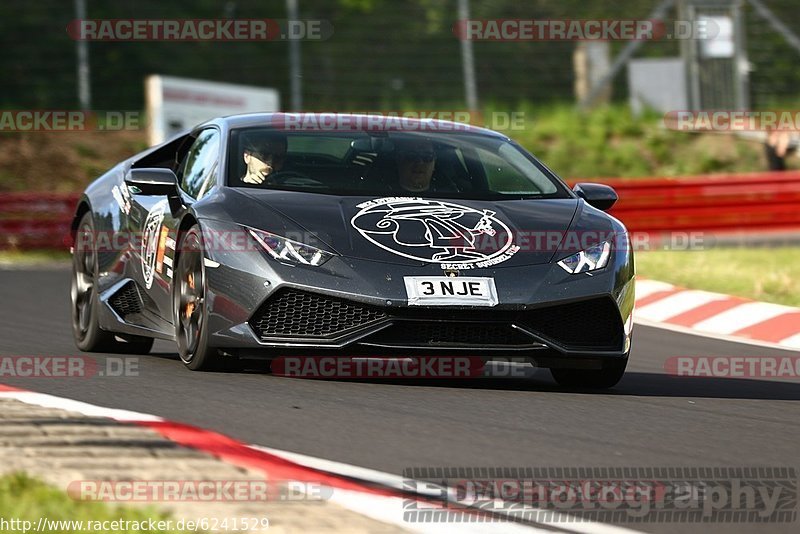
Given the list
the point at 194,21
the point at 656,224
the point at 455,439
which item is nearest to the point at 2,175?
the point at 194,21

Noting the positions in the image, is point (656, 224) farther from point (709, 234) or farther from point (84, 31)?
point (84, 31)

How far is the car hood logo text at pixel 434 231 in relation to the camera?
6832mm

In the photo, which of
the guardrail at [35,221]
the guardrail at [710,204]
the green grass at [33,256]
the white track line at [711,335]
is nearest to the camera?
the white track line at [711,335]

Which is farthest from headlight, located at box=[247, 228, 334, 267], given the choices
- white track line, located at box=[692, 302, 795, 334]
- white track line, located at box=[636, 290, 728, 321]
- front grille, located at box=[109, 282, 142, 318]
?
white track line, located at box=[636, 290, 728, 321]

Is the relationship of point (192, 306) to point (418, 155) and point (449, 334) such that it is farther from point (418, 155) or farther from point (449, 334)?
point (418, 155)

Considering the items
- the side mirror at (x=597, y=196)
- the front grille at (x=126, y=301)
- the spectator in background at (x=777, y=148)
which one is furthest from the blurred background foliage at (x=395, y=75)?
the side mirror at (x=597, y=196)

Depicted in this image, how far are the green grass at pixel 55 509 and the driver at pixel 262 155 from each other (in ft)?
11.3

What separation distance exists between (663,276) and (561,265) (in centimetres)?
730

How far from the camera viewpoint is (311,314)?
6719 millimetres

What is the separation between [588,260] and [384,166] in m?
1.23

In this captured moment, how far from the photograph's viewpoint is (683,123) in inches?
1021

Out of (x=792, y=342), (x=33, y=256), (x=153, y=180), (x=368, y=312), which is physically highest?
(x=153, y=180)

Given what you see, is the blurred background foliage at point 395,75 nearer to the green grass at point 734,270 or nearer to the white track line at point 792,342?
the green grass at point 734,270

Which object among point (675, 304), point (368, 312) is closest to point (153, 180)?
point (368, 312)
